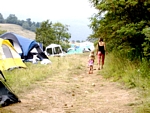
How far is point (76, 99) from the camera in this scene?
6.38 metres

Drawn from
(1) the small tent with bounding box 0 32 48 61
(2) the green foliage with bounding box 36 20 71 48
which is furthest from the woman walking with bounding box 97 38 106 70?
(2) the green foliage with bounding box 36 20 71 48

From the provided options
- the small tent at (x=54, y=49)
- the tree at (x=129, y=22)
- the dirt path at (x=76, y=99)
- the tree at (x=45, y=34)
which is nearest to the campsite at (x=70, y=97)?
the dirt path at (x=76, y=99)

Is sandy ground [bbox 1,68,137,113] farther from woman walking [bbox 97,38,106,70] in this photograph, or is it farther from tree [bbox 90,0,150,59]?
woman walking [bbox 97,38,106,70]

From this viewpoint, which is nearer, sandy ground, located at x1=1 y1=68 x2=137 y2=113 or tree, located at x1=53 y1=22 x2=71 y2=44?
sandy ground, located at x1=1 y1=68 x2=137 y2=113

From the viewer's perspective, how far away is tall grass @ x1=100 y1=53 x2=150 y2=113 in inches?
213

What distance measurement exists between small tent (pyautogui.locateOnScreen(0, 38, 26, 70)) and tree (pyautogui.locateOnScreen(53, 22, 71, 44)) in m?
45.8

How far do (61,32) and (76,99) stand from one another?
54.0 meters

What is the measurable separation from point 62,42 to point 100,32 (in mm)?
49849

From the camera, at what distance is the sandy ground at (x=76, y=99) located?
212 inches

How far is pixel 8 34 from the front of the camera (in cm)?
1617

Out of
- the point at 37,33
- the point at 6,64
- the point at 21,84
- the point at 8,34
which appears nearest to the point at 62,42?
the point at 37,33

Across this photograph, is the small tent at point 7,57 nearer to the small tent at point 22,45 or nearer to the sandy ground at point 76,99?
the small tent at point 22,45

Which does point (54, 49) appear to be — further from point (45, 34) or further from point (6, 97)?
point (6, 97)

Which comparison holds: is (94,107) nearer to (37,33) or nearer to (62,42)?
(37,33)
